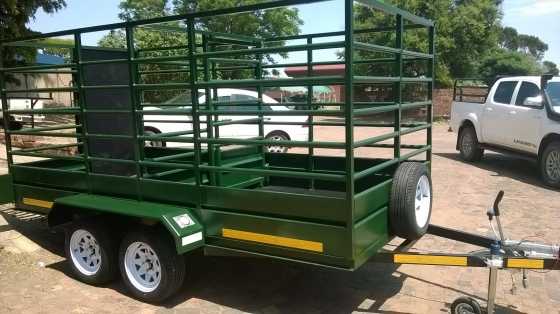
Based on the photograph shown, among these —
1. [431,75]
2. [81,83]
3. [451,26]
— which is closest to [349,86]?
[431,75]

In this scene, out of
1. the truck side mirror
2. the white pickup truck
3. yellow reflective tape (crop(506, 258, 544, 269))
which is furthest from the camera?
the truck side mirror

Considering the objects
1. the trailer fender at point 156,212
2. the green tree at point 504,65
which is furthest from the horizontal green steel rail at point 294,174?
the green tree at point 504,65

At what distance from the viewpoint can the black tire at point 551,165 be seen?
839cm

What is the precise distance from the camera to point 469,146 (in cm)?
1103

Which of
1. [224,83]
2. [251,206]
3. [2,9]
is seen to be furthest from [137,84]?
[2,9]

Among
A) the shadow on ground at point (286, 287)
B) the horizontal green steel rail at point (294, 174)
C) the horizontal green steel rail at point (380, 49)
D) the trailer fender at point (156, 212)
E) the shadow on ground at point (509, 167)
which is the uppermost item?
the horizontal green steel rail at point (380, 49)

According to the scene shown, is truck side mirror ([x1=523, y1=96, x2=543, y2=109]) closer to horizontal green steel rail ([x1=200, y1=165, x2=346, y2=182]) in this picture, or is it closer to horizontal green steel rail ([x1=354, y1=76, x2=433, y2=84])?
horizontal green steel rail ([x1=354, y1=76, x2=433, y2=84])

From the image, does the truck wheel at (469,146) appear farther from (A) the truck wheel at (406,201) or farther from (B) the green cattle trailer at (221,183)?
(A) the truck wheel at (406,201)

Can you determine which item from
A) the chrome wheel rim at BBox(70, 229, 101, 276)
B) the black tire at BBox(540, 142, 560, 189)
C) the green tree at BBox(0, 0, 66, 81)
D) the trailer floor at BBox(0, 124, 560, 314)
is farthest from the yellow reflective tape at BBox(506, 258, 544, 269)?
the green tree at BBox(0, 0, 66, 81)

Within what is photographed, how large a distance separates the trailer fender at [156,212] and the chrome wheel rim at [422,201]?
1724 millimetres

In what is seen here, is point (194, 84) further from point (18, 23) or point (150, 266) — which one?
point (18, 23)

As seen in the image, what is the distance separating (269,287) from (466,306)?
1.68m

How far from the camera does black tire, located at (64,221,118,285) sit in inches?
176

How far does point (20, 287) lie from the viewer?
4598mm
